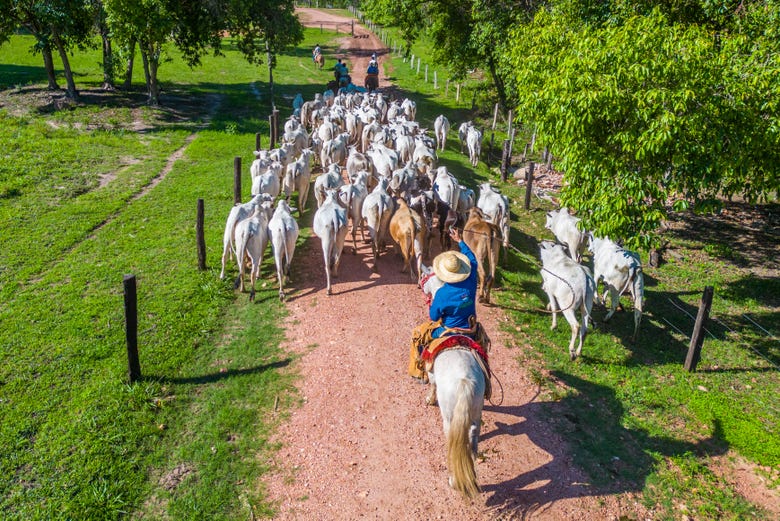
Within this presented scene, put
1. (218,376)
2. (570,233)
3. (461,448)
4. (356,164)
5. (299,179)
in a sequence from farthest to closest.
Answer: (356,164)
(299,179)
(570,233)
(218,376)
(461,448)

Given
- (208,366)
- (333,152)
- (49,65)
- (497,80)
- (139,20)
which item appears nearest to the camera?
(208,366)

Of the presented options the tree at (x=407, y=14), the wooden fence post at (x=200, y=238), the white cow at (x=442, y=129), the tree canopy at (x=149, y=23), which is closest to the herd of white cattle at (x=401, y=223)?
the wooden fence post at (x=200, y=238)

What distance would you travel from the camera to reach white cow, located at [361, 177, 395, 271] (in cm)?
1222

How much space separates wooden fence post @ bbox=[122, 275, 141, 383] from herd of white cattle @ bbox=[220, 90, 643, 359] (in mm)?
2920

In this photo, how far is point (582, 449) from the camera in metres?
7.52

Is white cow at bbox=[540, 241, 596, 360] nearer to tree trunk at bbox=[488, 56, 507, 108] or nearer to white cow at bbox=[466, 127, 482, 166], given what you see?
white cow at bbox=[466, 127, 482, 166]

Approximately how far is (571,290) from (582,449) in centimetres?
296

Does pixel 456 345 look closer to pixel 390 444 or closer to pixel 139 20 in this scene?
pixel 390 444

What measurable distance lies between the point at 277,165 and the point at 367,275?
4.76 meters

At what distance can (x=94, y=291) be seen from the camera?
432 inches

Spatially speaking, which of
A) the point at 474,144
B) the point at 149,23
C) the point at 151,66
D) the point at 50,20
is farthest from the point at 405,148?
the point at 50,20

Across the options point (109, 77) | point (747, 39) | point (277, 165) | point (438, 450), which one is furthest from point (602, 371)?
point (109, 77)

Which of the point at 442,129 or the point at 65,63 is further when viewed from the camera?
the point at 65,63

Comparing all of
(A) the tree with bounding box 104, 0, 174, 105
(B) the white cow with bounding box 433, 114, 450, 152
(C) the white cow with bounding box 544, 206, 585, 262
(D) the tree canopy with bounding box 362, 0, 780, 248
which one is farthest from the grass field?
(A) the tree with bounding box 104, 0, 174, 105
